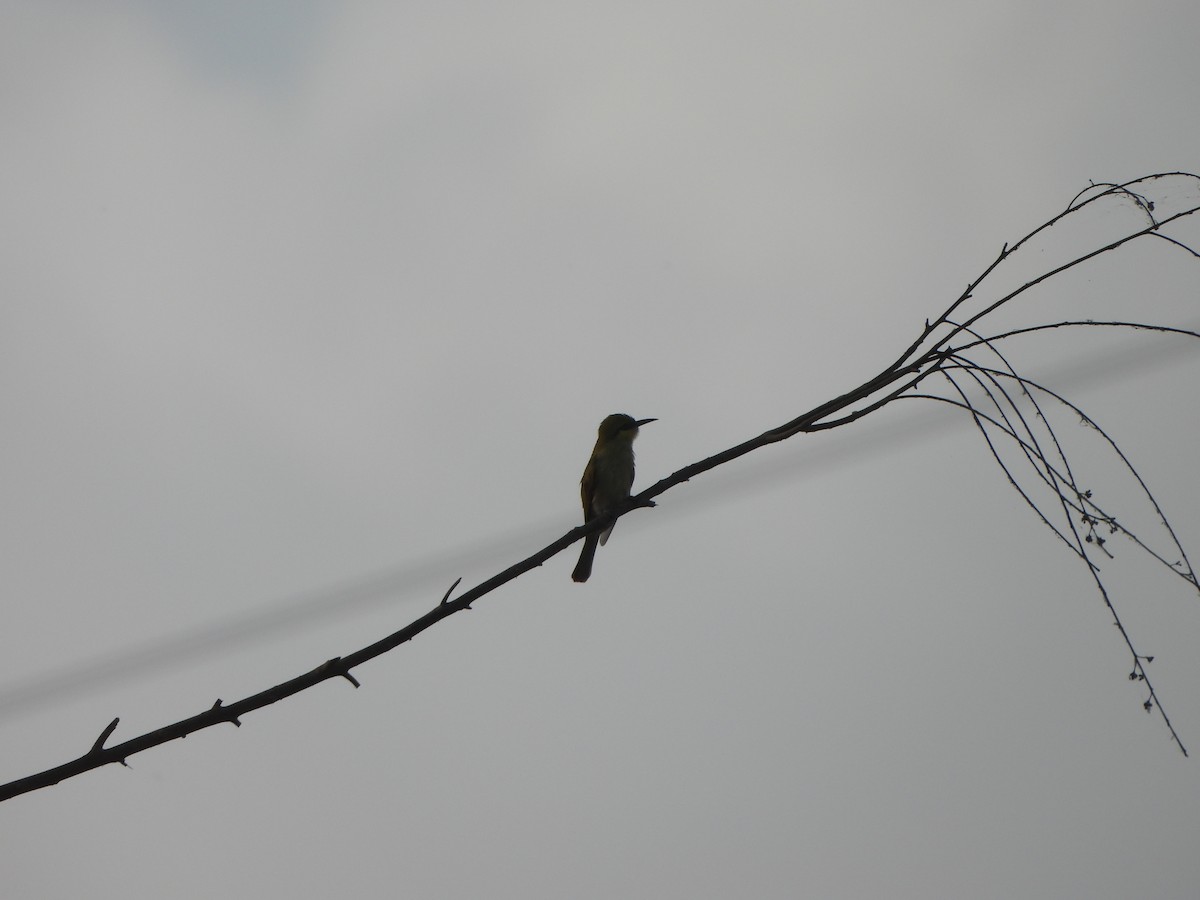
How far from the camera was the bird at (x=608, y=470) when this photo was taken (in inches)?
279

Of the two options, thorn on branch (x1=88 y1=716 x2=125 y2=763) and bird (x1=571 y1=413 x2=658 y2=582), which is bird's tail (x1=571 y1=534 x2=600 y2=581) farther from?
thorn on branch (x1=88 y1=716 x2=125 y2=763)

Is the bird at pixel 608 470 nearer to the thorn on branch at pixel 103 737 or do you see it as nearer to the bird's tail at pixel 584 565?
the bird's tail at pixel 584 565

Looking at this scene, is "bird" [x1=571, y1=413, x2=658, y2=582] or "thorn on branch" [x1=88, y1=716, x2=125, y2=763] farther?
"bird" [x1=571, y1=413, x2=658, y2=582]

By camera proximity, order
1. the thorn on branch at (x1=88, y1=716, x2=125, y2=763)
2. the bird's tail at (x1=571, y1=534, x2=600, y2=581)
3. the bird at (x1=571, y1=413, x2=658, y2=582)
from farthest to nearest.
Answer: the bird's tail at (x1=571, y1=534, x2=600, y2=581), the bird at (x1=571, y1=413, x2=658, y2=582), the thorn on branch at (x1=88, y1=716, x2=125, y2=763)

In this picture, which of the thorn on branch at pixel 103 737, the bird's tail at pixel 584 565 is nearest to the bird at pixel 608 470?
the bird's tail at pixel 584 565

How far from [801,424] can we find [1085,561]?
690 millimetres

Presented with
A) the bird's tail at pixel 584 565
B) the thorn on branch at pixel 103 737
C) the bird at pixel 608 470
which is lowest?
the thorn on branch at pixel 103 737

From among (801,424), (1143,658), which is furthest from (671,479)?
(1143,658)

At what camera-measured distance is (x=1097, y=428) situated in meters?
2.59

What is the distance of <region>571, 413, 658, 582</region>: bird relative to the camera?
279 inches

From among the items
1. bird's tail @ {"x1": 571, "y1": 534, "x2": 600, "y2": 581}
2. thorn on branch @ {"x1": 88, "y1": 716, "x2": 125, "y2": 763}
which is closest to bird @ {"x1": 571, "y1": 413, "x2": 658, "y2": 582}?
bird's tail @ {"x1": 571, "y1": 534, "x2": 600, "y2": 581}

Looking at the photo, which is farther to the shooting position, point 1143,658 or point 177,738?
point 1143,658

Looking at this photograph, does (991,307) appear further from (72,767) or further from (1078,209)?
(72,767)

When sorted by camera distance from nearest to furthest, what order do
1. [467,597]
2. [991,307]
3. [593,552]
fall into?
[467,597]
[991,307]
[593,552]
